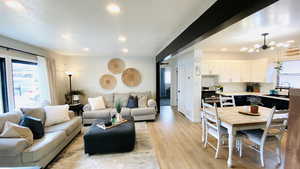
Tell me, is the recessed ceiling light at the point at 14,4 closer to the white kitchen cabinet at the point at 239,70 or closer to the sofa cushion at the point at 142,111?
the sofa cushion at the point at 142,111

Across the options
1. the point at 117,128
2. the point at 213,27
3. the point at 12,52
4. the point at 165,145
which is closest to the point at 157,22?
the point at 213,27

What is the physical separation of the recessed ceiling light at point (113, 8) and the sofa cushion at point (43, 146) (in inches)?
90.3

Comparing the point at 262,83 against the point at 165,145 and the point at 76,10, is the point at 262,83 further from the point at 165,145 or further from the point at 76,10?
the point at 76,10

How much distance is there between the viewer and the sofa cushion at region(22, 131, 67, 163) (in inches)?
80.4

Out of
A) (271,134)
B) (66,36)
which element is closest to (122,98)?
(66,36)

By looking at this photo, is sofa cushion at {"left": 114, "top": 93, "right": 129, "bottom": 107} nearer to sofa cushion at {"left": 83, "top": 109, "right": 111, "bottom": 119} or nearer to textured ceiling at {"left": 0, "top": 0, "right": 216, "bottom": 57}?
sofa cushion at {"left": 83, "top": 109, "right": 111, "bottom": 119}

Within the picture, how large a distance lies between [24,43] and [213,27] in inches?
170

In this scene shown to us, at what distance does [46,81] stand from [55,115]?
1530mm

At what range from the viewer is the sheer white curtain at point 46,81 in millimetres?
4117

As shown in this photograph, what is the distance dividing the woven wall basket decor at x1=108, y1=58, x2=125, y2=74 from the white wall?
14 cm

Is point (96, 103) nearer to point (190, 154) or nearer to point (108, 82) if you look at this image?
point (108, 82)

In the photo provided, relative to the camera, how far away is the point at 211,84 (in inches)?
207

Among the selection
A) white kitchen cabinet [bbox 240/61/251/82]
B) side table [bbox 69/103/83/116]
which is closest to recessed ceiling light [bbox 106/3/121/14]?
side table [bbox 69/103/83/116]

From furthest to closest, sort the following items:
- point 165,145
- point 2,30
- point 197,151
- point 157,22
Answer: point 165,145 < point 197,151 < point 2,30 < point 157,22
